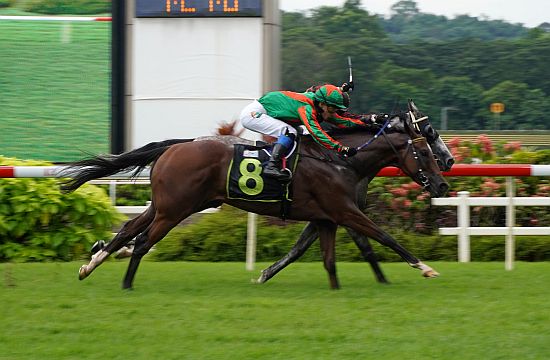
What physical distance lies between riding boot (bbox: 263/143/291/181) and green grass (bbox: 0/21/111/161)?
551 centimetres

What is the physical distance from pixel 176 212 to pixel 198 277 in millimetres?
783

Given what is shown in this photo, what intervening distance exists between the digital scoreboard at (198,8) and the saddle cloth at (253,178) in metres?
5.14

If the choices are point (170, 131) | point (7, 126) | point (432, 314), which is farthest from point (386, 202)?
point (7, 126)

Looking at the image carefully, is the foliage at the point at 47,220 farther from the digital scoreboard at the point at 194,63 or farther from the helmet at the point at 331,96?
the digital scoreboard at the point at 194,63

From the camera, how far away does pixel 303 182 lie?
7309mm

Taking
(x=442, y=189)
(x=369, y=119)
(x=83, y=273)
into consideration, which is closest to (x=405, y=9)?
(x=369, y=119)

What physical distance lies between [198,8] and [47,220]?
4249mm

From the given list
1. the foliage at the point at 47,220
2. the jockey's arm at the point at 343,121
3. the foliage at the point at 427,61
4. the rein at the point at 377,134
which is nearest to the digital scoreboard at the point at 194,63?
the foliage at the point at 427,61

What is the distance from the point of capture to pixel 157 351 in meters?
4.98

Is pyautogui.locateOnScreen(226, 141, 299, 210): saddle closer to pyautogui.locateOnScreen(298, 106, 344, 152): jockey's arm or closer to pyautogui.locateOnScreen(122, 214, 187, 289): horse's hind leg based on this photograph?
pyautogui.locateOnScreen(298, 106, 344, 152): jockey's arm

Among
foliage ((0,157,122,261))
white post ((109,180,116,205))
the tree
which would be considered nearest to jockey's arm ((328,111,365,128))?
foliage ((0,157,122,261))

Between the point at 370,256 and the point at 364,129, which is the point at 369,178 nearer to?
the point at 364,129

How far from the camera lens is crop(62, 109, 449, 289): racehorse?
283 inches

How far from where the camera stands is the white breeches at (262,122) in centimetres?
738
